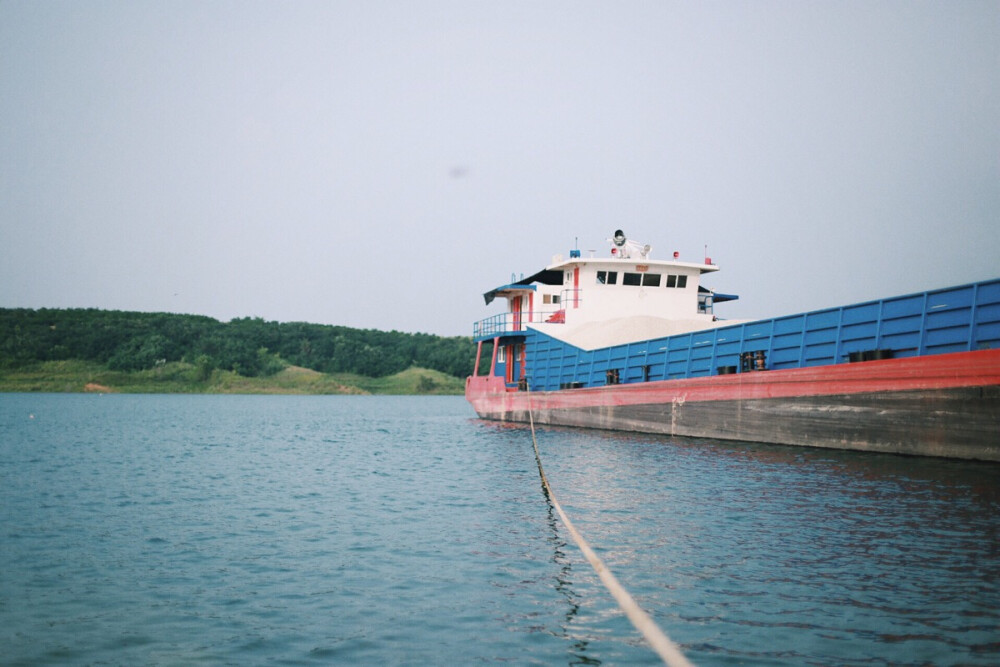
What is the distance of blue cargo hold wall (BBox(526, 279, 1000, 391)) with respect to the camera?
16.3 m

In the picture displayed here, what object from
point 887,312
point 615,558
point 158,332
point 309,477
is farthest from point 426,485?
point 158,332

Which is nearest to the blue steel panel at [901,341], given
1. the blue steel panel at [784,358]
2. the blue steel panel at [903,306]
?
the blue steel panel at [903,306]

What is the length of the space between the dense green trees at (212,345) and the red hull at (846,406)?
116 m

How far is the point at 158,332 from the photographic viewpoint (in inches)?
5522

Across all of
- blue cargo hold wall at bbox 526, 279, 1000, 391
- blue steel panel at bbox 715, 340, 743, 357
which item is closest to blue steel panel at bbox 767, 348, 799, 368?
blue cargo hold wall at bbox 526, 279, 1000, 391

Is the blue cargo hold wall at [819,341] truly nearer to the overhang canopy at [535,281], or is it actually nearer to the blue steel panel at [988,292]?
the blue steel panel at [988,292]

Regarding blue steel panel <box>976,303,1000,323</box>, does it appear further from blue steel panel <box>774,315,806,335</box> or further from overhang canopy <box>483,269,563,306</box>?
overhang canopy <box>483,269,563,306</box>

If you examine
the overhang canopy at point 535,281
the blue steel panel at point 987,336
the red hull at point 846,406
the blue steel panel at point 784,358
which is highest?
the overhang canopy at point 535,281

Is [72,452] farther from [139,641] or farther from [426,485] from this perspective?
[139,641]

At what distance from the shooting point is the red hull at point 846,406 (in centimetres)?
1556

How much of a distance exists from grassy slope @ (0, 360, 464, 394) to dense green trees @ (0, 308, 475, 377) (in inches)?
69.9

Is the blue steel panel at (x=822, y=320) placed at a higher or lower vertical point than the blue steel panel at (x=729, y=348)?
higher

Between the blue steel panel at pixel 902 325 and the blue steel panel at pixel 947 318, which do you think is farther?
the blue steel panel at pixel 902 325

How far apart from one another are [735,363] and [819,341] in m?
3.72
